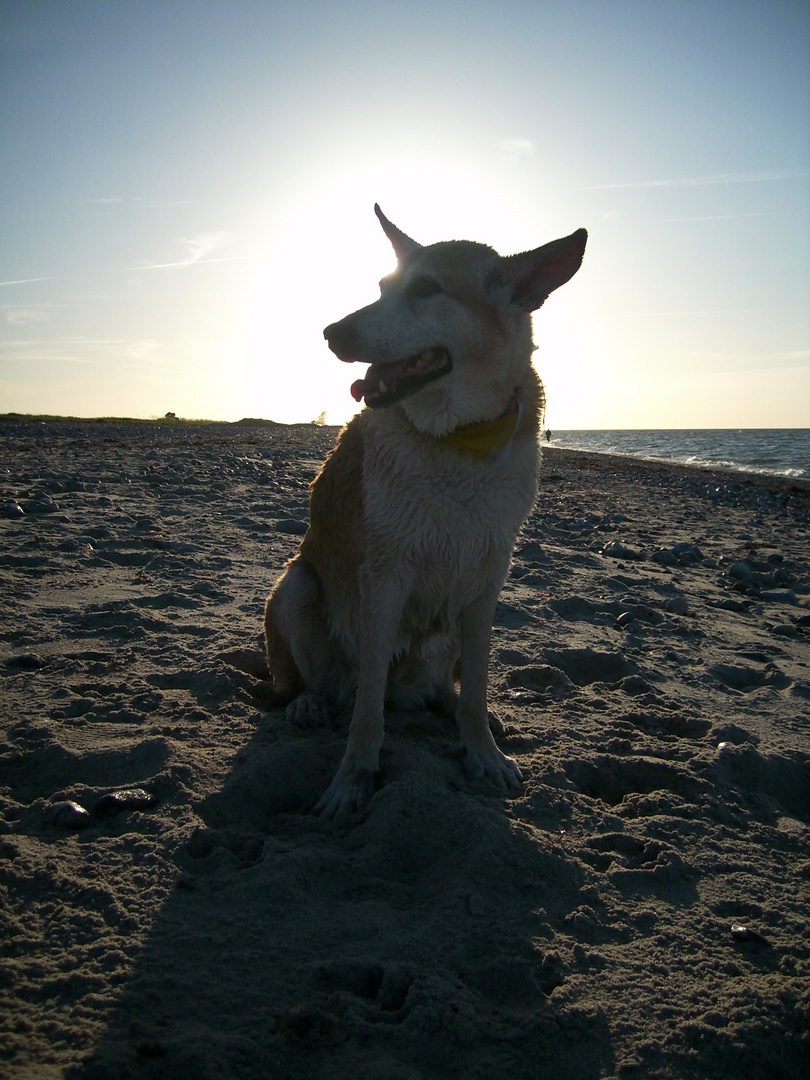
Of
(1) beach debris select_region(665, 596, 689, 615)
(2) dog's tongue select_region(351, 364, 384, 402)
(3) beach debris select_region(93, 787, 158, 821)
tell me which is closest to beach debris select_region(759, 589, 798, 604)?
(1) beach debris select_region(665, 596, 689, 615)

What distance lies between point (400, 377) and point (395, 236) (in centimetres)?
114

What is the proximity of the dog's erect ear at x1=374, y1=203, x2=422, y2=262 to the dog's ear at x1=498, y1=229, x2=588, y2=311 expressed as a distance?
0.75 metres

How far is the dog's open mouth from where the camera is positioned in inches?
115

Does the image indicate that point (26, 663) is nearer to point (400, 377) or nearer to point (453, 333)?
point (400, 377)

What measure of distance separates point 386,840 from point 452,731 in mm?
1156

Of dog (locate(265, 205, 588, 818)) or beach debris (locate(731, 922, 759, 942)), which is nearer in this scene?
beach debris (locate(731, 922, 759, 942))

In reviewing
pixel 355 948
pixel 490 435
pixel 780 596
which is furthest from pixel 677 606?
pixel 355 948

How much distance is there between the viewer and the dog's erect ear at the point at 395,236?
3613 millimetres

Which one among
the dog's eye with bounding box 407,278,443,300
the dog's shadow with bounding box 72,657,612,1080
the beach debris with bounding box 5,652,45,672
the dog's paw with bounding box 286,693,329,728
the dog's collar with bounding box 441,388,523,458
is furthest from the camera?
the beach debris with bounding box 5,652,45,672

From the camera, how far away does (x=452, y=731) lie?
346cm

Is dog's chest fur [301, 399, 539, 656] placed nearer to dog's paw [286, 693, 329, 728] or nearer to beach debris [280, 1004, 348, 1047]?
dog's paw [286, 693, 329, 728]

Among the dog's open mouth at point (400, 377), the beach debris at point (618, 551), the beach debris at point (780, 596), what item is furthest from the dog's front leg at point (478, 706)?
the beach debris at point (618, 551)

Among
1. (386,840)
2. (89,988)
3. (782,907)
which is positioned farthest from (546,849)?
(89,988)

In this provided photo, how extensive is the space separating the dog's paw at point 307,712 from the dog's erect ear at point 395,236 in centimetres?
227
